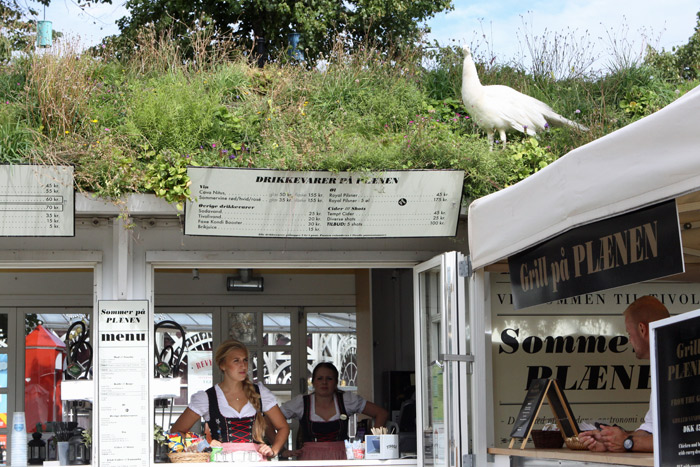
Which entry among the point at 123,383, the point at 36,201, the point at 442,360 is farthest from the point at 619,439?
the point at 36,201

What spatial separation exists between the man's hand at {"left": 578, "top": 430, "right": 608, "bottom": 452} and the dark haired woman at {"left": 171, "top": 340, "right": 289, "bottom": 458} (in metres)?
2.95

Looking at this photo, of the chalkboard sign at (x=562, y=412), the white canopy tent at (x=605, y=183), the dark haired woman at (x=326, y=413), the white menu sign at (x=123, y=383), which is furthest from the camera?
the dark haired woman at (x=326, y=413)

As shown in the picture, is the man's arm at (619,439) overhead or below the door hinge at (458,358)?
below

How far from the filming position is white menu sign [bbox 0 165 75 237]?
626cm

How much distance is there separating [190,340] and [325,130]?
5.13 meters

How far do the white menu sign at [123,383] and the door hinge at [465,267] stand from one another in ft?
7.34

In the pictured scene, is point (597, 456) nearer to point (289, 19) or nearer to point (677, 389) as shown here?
point (677, 389)

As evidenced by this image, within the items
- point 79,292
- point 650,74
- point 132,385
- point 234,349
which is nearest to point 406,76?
point 650,74

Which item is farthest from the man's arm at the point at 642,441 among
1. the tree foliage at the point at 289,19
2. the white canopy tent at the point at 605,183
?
the tree foliage at the point at 289,19

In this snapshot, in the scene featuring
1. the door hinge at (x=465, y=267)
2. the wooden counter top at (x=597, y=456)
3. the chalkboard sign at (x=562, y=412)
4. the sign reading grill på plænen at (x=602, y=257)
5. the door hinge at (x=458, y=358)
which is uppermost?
the door hinge at (x=465, y=267)

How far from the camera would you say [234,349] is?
751cm

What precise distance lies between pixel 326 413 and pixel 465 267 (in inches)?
96.4

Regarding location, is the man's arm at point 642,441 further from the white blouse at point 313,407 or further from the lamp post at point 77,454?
the lamp post at point 77,454

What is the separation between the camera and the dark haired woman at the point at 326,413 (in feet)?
24.7
